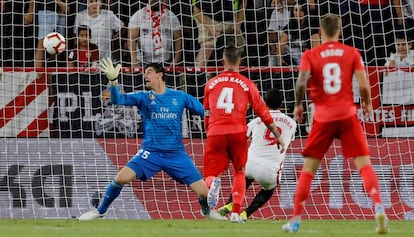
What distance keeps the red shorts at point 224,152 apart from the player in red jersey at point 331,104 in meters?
2.49

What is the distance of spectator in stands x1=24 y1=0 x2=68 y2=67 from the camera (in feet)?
52.2

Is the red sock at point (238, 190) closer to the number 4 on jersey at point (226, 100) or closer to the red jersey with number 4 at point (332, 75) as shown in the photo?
the number 4 on jersey at point (226, 100)

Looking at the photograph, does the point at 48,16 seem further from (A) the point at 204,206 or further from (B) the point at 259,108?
(B) the point at 259,108

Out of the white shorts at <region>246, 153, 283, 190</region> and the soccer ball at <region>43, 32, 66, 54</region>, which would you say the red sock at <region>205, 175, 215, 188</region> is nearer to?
the white shorts at <region>246, 153, 283, 190</region>

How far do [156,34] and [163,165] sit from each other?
4235 mm

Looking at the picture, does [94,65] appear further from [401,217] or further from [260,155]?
[401,217]

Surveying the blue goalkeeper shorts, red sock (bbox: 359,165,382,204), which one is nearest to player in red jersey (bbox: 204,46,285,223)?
the blue goalkeeper shorts

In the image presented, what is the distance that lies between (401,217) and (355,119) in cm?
538

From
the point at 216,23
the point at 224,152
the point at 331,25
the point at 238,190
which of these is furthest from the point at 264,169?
the point at 216,23

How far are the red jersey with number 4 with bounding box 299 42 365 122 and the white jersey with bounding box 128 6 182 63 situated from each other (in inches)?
274

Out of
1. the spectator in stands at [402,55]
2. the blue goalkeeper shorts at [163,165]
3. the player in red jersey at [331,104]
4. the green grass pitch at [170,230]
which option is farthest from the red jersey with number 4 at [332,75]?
the spectator in stands at [402,55]

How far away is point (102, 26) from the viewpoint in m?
16.0

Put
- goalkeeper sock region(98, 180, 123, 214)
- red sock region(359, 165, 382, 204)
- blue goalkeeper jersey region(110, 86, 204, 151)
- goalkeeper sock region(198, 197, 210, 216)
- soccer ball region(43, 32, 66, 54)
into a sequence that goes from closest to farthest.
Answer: red sock region(359, 165, 382, 204) → goalkeeper sock region(98, 180, 123, 214) → blue goalkeeper jersey region(110, 86, 204, 151) → goalkeeper sock region(198, 197, 210, 216) → soccer ball region(43, 32, 66, 54)

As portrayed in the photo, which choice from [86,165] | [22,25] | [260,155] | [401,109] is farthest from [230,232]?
[22,25]
